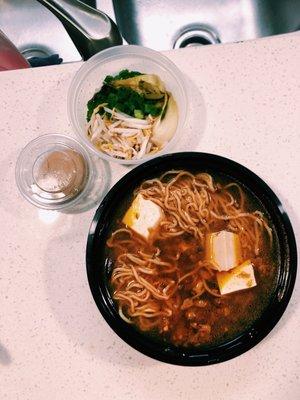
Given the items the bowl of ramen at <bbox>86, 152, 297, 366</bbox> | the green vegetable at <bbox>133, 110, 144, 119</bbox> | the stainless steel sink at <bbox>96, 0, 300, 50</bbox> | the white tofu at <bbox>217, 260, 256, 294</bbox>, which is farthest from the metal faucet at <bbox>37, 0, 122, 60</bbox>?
the white tofu at <bbox>217, 260, 256, 294</bbox>

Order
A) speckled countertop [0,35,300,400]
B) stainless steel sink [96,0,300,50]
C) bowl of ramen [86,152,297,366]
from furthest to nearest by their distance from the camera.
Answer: stainless steel sink [96,0,300,50]
speckled countertop [0,35,300,400]
bowl of ramen [86,152,297,366]

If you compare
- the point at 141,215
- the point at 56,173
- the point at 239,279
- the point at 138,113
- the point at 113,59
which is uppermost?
the point at 113,59

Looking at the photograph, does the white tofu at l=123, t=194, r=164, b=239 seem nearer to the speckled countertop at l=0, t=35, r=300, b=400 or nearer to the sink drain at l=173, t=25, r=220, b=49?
the speckled countertop at l=0, t=35, r=300, b=400

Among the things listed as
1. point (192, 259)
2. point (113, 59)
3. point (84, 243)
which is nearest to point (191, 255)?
point (192, 259)

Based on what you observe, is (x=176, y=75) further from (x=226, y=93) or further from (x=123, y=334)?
(x=123, y=334)

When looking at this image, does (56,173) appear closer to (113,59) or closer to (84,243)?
(84,243)

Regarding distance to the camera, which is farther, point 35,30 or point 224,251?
point 35,30

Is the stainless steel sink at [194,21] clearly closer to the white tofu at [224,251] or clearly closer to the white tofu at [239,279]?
the white tofu at [224,251]

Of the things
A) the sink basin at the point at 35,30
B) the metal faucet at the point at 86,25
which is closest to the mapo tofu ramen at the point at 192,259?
the metal faucet at the point at 86,25
